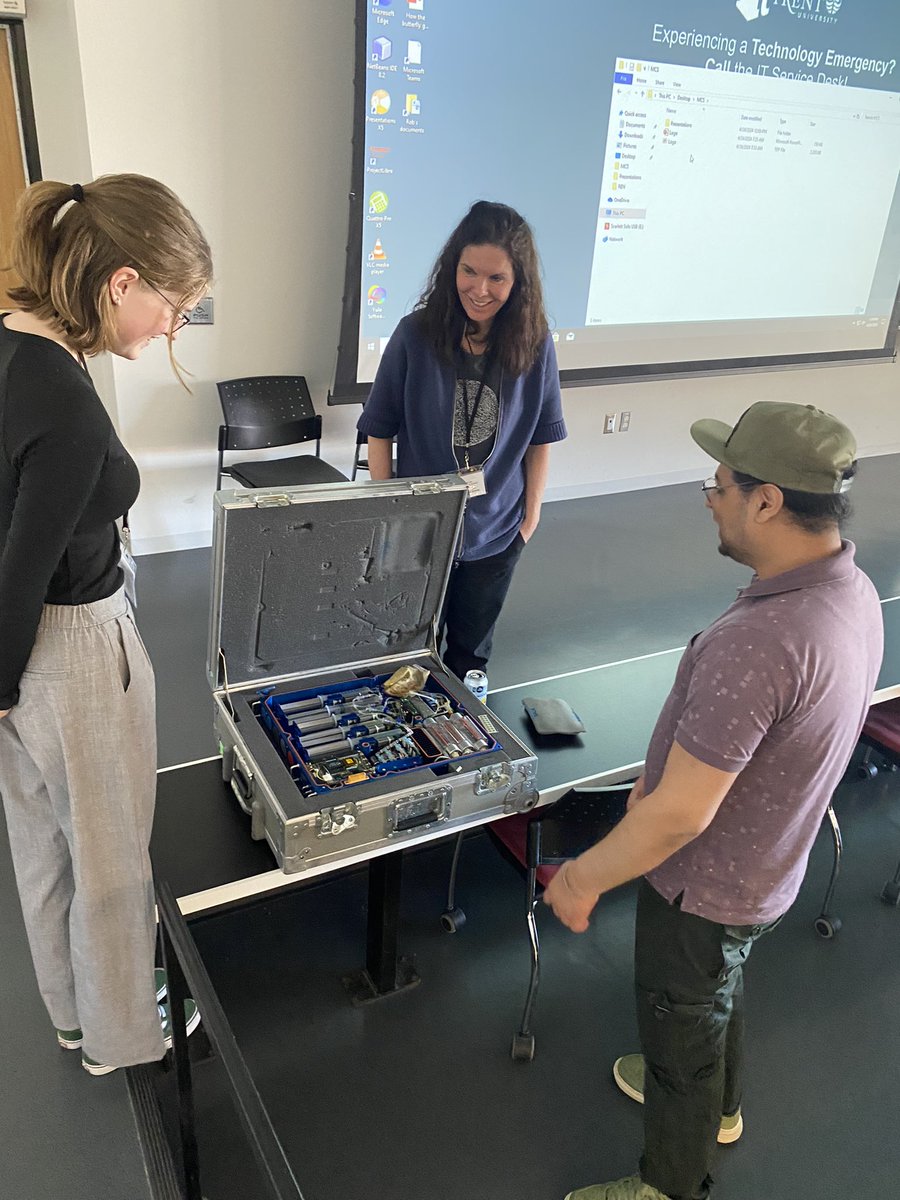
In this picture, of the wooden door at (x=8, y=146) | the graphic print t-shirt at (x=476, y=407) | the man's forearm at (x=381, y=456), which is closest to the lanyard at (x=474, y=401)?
the graphic print t-shirt at (x=476, y=407)

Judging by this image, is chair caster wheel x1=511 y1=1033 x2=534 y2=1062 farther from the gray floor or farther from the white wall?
the white wall

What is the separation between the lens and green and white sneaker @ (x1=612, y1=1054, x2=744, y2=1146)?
1.64m

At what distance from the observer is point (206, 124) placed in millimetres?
3279

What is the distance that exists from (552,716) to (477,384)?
78cm

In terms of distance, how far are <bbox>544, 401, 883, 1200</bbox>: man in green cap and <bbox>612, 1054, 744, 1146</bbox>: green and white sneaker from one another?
0.27 metres

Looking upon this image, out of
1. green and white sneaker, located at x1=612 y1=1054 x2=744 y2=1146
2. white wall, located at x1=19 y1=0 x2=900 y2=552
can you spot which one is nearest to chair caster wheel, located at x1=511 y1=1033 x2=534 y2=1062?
green and white sneaker, located at x1=612 y1=1054 x2=744 y2=1146

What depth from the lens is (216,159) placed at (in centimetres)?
335

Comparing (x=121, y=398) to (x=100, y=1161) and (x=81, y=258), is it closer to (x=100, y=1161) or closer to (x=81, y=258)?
(x=81, y=258)

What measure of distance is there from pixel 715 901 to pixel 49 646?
106 cm

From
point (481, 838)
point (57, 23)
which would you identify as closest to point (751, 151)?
point (57, 23)

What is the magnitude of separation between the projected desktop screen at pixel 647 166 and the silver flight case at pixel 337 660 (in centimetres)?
228

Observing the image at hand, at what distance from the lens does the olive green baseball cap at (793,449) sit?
109 centimetres

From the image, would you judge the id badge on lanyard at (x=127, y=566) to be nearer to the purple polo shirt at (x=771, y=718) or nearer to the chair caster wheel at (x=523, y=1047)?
the purple polo shirt at (x=771, y=718)

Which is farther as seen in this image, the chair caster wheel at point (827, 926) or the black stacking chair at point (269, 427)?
the black stacking chair at point (269, 427)
